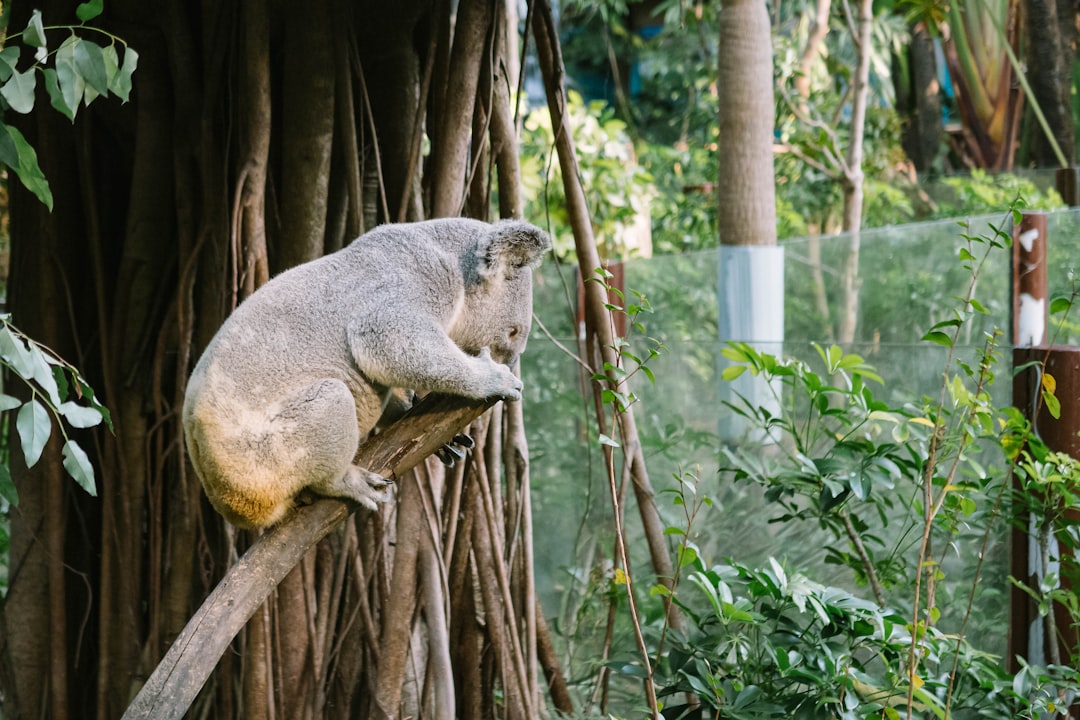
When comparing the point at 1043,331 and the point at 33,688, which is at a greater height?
the point at 1043,331

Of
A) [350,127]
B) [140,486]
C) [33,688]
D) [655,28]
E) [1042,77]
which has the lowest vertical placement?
[33,688]

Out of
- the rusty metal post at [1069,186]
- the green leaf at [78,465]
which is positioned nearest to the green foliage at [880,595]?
the green leaf at [78,465]

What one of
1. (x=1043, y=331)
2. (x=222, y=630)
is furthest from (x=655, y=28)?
(x=222, y=630)

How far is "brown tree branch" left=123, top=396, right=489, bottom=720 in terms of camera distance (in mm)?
1780

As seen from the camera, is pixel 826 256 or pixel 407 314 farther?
pixel 826 256

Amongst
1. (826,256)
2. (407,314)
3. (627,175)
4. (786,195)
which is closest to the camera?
(407,314)

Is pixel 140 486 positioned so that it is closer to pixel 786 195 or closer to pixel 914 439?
pixel 914 439

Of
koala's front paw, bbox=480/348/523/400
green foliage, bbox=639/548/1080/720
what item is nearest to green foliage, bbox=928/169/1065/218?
green foliage, bbox=639/548/1080/720

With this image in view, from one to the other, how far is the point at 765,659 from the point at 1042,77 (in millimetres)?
8853

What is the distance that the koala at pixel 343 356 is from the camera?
2141mm

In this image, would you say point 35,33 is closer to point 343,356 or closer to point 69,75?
point 69,75

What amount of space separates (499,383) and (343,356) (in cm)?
37

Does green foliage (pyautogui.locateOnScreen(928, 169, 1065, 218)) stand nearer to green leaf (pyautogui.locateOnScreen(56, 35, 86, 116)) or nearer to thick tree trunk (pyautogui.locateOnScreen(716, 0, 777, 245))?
thick tree trunk (pyautogui.locateOnScreen(716, 0, 777, 245))

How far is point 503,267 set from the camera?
233 cm
